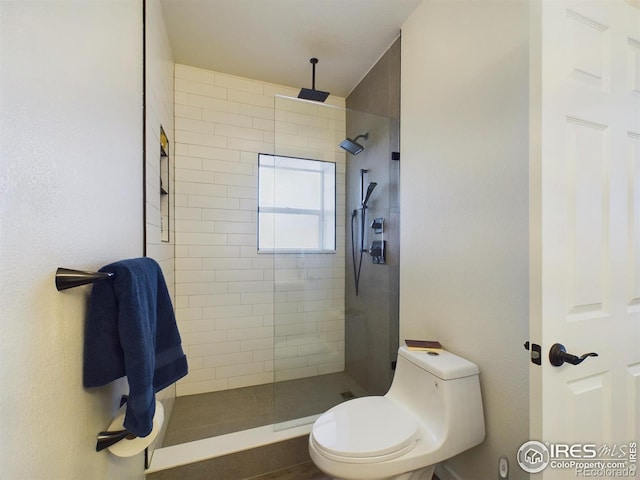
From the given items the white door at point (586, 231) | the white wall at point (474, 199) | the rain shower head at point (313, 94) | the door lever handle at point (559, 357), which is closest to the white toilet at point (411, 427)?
the white wall at point (474, 199)

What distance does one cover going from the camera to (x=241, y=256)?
251cm

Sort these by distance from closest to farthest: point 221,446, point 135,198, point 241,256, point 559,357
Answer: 1. point 559,357
2. point 135,198
3. point 221,446
4. point 241,256

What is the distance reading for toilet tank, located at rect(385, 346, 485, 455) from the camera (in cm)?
120

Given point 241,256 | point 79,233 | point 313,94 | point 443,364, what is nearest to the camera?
point 79,233

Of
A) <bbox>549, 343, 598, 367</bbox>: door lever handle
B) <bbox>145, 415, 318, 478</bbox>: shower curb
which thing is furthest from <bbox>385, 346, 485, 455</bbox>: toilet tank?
<bbox>145, 415, 318, 478</bbox>: shower curb

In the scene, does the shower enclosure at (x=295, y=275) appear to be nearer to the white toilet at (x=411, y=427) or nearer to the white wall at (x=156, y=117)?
the white wall at (x=156, y=117)

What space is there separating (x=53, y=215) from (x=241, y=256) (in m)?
1.94

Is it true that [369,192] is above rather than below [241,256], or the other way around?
above

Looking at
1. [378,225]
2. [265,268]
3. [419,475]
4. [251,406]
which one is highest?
[378,225]

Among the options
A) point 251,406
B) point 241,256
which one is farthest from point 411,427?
point 241,256

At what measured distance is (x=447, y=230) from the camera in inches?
58.7

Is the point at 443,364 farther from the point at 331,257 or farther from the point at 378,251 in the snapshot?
the point at 331,257

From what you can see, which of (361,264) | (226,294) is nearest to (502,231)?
(361,264)

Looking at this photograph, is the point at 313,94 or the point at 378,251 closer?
the point at 378,251
